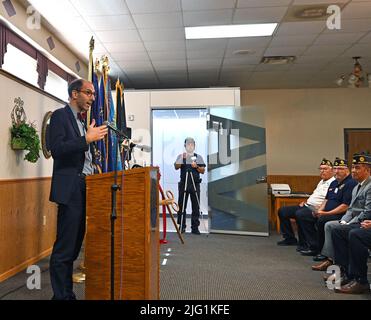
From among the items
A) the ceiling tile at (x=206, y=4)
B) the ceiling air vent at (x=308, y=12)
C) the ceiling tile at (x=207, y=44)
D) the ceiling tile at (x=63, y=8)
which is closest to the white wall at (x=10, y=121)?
the ceiling tile at (x=63, y=8)

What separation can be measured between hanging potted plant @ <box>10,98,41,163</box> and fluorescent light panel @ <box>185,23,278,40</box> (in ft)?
7.27

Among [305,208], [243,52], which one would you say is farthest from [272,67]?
[305,208]

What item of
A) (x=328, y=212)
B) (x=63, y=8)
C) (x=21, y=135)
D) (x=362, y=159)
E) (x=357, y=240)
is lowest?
(x=357, y=240)

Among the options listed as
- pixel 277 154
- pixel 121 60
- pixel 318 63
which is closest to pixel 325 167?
pixel 318 63

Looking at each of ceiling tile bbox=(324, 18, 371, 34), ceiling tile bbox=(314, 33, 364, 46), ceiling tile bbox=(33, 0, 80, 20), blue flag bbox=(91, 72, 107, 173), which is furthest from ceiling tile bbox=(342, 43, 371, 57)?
ceiling tile bbox=(33, 0, 80, 20)

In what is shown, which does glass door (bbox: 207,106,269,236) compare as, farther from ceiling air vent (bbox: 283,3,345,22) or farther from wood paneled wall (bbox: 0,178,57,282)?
wood paneled wall (bbox: 0,178,57,282)

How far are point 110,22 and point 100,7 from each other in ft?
1.20

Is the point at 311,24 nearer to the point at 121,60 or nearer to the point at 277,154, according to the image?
the point at 121,60

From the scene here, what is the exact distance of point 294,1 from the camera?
11.4 ft

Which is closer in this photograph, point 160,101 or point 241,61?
point 241,61

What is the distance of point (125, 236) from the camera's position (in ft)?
6.10

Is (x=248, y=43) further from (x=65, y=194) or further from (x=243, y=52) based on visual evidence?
(x=65, y=194)

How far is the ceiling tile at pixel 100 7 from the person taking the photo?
3441 mm

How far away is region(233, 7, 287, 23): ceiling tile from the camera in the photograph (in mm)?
3650
